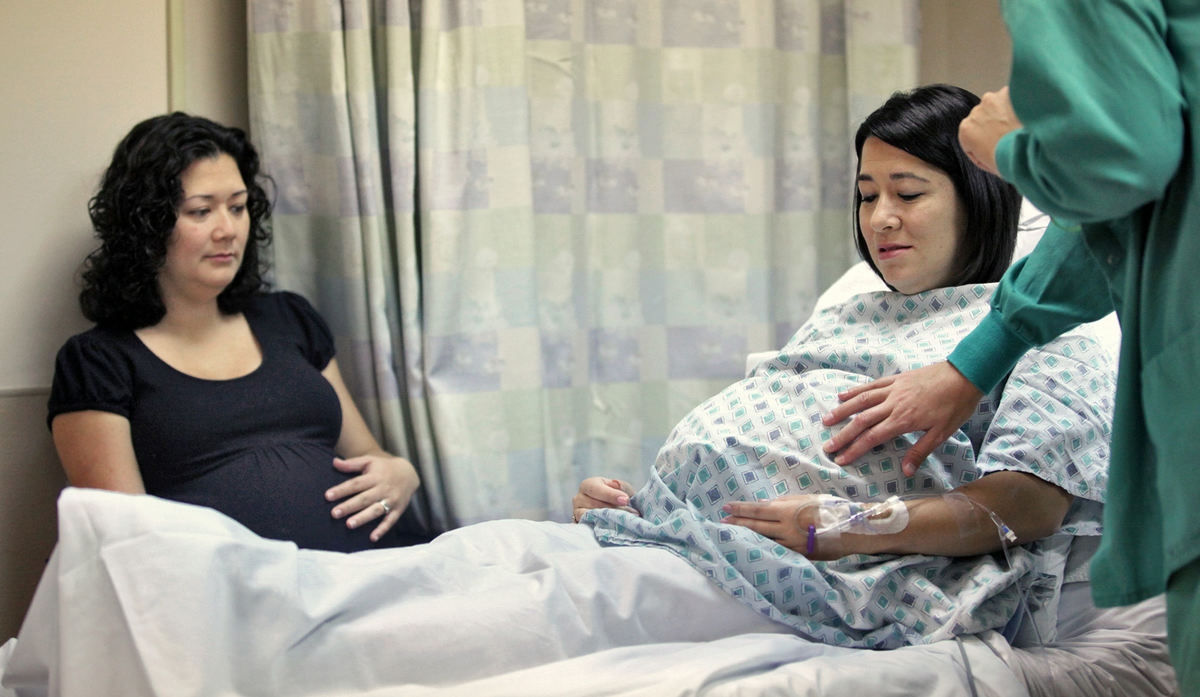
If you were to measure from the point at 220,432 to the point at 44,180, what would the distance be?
60 cm

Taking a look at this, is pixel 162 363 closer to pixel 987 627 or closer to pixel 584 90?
pixel 584 90

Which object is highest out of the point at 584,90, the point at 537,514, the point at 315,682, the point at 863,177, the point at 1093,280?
the point at 584,90

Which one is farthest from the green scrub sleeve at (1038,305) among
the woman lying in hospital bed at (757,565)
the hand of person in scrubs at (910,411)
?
the woman lying in hospital bed at (757,565)

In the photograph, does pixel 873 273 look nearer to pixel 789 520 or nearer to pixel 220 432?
pixel 789 520

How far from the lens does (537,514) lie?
2.33m

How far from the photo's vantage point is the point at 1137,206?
78 cm

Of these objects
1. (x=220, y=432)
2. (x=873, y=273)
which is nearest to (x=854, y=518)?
(x=873, y=273)

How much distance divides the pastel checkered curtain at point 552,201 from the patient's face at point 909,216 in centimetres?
94

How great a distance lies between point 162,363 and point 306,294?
1.61ft

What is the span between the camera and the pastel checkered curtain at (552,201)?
2176mm

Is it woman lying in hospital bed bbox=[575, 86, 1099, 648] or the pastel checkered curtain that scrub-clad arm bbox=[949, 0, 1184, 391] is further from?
the pastel checkered curtain

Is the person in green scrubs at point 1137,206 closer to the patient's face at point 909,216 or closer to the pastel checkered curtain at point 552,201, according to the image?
the patient's face at point 909,216

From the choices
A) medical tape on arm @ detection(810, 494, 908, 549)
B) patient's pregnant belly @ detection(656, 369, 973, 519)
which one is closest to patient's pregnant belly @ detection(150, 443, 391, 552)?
patient's pregnant belly @ detection(656, 369, 973, 519)

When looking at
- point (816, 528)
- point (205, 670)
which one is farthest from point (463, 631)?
point (816, 528)
